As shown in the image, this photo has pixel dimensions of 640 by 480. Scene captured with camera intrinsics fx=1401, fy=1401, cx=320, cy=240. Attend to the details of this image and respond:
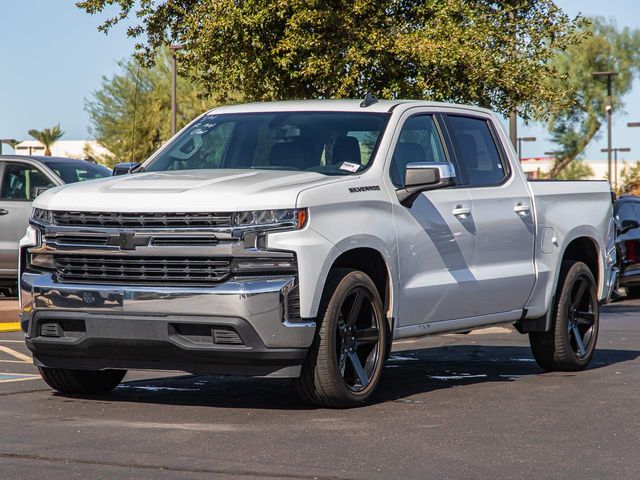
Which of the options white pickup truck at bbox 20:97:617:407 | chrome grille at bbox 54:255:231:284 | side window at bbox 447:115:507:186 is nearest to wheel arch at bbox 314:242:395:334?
white pickup truck at bbox 20:97:617:407

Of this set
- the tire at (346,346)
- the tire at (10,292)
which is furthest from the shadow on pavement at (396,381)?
the tire at (10,292)

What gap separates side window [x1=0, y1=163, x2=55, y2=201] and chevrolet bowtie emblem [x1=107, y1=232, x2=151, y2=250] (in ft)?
34.2

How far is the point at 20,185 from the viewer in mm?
18391

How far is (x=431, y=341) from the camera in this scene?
14055mm

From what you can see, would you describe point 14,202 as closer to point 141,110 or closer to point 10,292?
point 10,292

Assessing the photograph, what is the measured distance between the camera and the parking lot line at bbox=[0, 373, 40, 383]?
1003 centimetres

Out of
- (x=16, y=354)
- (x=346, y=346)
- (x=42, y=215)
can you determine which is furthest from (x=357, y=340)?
(x=16, y=354)

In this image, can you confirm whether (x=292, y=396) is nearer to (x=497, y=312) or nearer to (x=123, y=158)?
(x=497, y=312)

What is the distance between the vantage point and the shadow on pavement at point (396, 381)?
8930mm

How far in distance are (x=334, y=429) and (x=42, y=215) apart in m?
2.28

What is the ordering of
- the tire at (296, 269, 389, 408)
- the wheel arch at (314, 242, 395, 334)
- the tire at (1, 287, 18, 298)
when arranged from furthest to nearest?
1. the tire at (1, 287, 18, 298)
2. the wheel arch at (314, 242, 395, 334)
3. the tire at (296, 269, 389, 408)

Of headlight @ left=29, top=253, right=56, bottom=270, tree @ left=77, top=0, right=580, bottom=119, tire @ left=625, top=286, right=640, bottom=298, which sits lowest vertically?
tire @ left=625, top=286, right=640, bottom=298

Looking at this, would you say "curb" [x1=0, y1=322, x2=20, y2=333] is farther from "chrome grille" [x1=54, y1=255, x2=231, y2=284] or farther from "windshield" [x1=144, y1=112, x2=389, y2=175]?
"chrome grille" [x1=54, y1=255, x2=231, y2=284]

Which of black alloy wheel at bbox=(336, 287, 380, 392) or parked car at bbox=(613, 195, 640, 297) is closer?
black alloy wheel at bbox=(336, 287, 380, 392)
